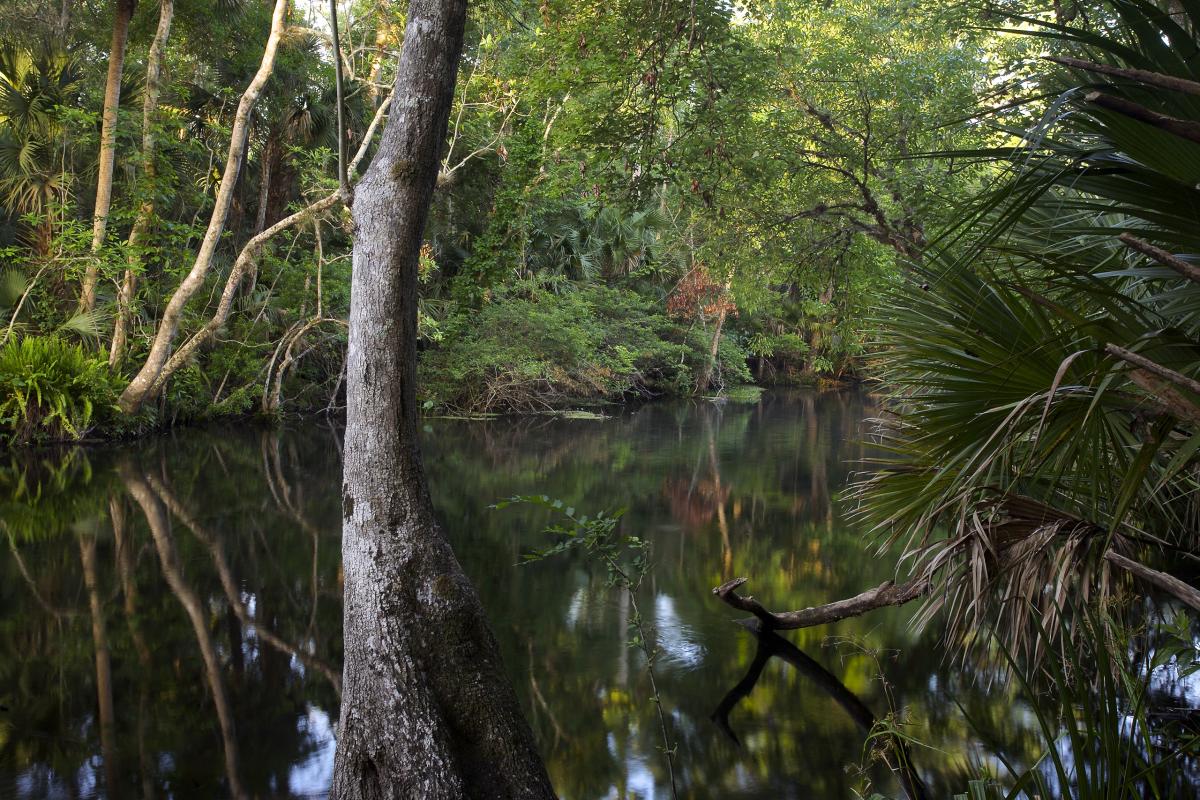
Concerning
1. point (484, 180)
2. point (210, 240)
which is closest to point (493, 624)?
point (210, 240)

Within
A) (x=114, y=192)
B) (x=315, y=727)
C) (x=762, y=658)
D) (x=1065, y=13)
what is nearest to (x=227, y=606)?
(x=315, y=727)

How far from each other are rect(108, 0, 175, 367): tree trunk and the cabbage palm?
14165 millimetres

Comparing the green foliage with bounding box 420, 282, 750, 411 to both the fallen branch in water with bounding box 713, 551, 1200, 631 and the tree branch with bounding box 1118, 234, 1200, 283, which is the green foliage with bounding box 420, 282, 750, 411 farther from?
the tree branch with bounding box 1118, 234, 1200, 283

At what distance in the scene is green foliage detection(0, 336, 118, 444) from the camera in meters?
14.6

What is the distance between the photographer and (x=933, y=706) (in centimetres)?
567

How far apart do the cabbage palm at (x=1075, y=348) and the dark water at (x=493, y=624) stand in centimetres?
98

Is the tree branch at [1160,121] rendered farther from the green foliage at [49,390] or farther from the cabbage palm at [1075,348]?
the green foliage at [49,390]

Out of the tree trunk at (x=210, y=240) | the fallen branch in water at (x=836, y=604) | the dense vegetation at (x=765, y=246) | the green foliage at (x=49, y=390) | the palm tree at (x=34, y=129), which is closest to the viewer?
the dense vegetation at (x=765, y=246)

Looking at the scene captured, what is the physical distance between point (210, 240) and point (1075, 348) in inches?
587

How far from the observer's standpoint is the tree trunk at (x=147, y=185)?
15500 millimetres

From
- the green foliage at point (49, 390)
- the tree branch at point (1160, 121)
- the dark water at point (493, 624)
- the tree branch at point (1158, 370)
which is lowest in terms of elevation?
the dark water at point (493, 624)

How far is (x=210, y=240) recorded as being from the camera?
51.3 ft

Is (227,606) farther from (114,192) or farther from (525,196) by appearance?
(114,192)

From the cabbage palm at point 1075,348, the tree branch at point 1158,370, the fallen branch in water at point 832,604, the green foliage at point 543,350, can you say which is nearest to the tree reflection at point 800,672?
the fallen branch in water at point 832,604
